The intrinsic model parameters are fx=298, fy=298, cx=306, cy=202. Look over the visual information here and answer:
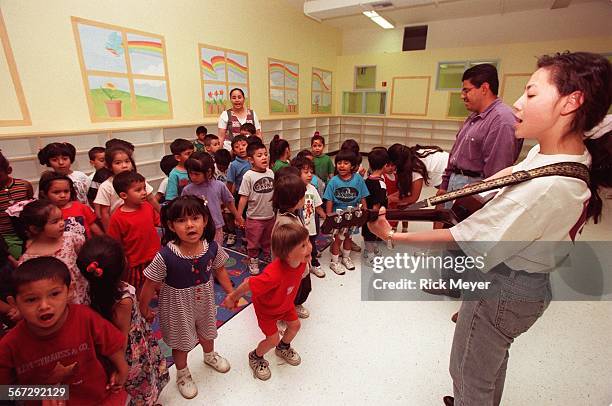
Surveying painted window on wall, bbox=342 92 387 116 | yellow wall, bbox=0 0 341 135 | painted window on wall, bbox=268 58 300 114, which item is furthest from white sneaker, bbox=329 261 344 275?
painted window on wall, bbox=342 92 387 116

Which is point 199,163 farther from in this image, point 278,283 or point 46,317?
point 46,317

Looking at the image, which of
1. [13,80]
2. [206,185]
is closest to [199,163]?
[206,185]

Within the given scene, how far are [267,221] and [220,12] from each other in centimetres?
426

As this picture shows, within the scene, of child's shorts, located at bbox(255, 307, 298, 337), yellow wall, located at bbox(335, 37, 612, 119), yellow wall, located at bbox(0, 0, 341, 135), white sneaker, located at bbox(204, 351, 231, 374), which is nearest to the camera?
child's shorts, located at bbox(255, 307, 298, 337)

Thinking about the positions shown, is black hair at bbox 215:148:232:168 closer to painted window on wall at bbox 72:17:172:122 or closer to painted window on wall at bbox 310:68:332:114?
painted window on wall at bbox 72:17:172:122

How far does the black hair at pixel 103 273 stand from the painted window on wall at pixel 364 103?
25.6 ft

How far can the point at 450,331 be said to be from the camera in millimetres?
2025

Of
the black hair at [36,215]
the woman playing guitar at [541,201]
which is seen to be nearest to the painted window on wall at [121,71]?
the black hair at [36,215]

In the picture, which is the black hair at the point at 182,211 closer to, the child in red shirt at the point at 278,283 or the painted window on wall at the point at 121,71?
the child in red shirt at the point at 278,283

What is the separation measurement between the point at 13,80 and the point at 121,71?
1101 mm

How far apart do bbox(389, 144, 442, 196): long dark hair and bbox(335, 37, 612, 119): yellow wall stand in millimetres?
4545

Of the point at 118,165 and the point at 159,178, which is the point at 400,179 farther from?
the point at 159,178

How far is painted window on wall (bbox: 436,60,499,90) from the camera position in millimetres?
6820

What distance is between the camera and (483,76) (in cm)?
196
